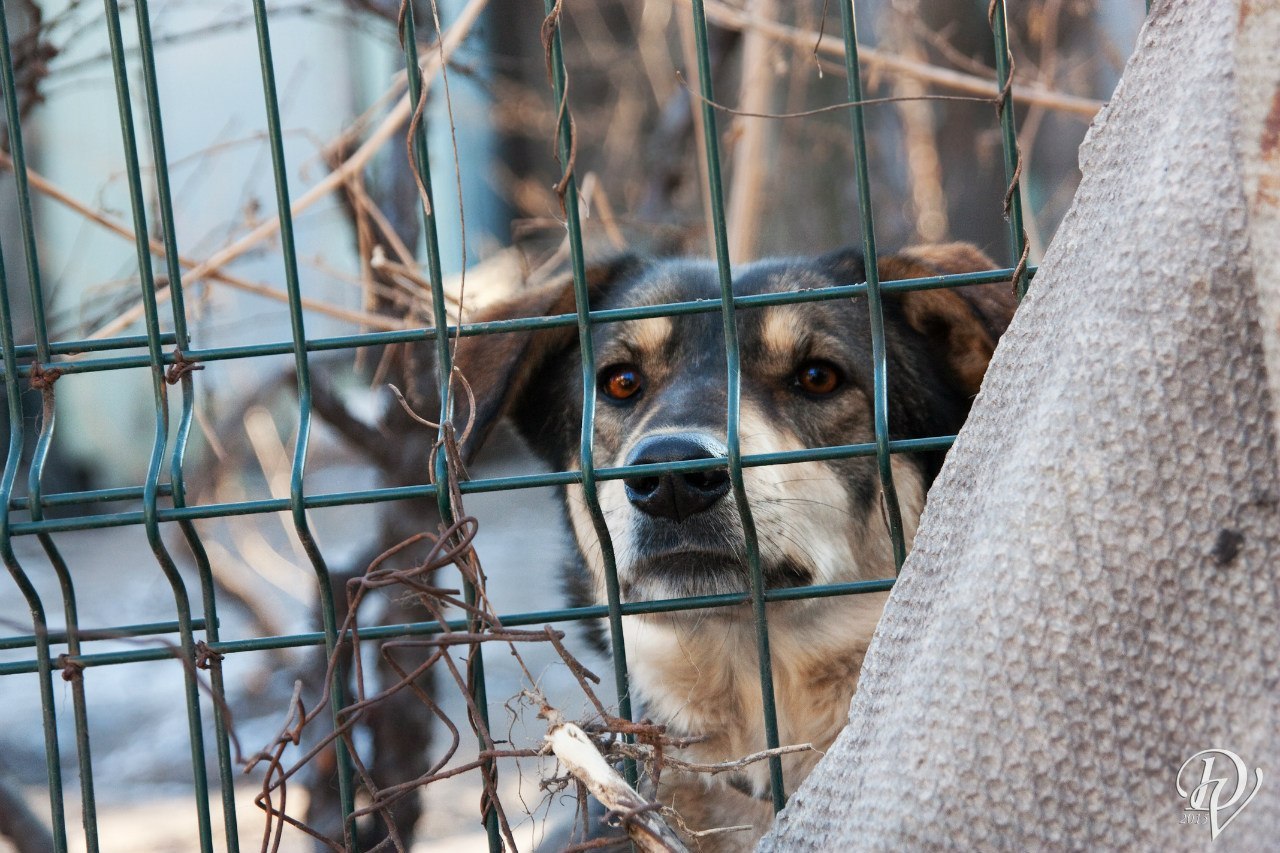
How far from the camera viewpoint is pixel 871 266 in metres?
2.02

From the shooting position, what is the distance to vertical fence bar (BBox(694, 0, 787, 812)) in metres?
1.96

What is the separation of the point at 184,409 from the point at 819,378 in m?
1.79

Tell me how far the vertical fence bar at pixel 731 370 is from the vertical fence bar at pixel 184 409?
909 mm

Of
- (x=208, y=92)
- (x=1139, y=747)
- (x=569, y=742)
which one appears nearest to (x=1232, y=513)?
(x=1139, y=747)

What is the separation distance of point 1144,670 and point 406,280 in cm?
294

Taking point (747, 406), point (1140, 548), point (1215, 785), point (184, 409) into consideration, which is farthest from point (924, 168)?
point (1215, 785)

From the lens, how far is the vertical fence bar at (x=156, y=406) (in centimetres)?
209

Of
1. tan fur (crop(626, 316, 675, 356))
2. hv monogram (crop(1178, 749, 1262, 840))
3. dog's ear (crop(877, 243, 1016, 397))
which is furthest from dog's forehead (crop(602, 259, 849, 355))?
hv monogram (crop(1178, 749, 1262, 840))

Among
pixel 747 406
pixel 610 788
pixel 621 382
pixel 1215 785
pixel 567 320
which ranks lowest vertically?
pixel 1215 785

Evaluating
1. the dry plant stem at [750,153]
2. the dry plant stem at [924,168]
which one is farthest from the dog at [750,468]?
Result: the dry plant stem at [924,168]

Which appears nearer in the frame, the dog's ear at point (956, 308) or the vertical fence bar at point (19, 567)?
the vertical fence bar at point (19, 567)

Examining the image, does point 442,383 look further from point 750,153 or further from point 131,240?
point 750,153

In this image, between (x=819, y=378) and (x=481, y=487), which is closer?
(x=481, y=487)

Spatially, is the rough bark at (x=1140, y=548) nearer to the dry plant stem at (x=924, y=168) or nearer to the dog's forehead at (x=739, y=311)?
the dog's forehead at (x=739, y=311)
